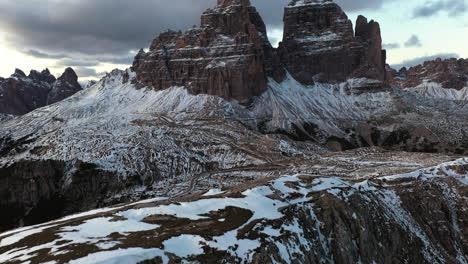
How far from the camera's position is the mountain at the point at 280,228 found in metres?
43.7

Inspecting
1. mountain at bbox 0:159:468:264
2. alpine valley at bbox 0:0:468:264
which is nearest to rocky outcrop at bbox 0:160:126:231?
alpine valley at bbox 0:0:468:264

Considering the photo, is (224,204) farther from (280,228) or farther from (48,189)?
(48,189)

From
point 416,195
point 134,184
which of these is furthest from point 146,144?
point 416,195

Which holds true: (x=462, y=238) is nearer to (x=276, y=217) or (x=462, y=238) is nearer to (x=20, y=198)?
(x=276, y=217)

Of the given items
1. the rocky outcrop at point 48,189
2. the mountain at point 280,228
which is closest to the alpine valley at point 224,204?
the mountain at point 280,228

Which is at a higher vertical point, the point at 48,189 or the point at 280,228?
the point at 280,228

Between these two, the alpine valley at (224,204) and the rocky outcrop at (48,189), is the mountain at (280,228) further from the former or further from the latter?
the rocky outcrop at (48,189)

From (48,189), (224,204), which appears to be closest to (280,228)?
(224,204)

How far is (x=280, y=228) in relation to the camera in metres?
54.7

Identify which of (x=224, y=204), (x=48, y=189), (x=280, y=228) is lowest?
(x=48, y=189)

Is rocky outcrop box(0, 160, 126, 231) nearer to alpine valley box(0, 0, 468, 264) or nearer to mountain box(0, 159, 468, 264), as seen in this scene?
alpine valley box(0, 0, 468, 264)

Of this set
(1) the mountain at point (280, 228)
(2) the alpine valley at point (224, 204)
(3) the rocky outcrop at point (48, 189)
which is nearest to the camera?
(1) the mountain at point (280, 228)

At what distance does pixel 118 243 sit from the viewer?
4356 cm

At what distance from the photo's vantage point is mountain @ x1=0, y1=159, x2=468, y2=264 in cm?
4366
